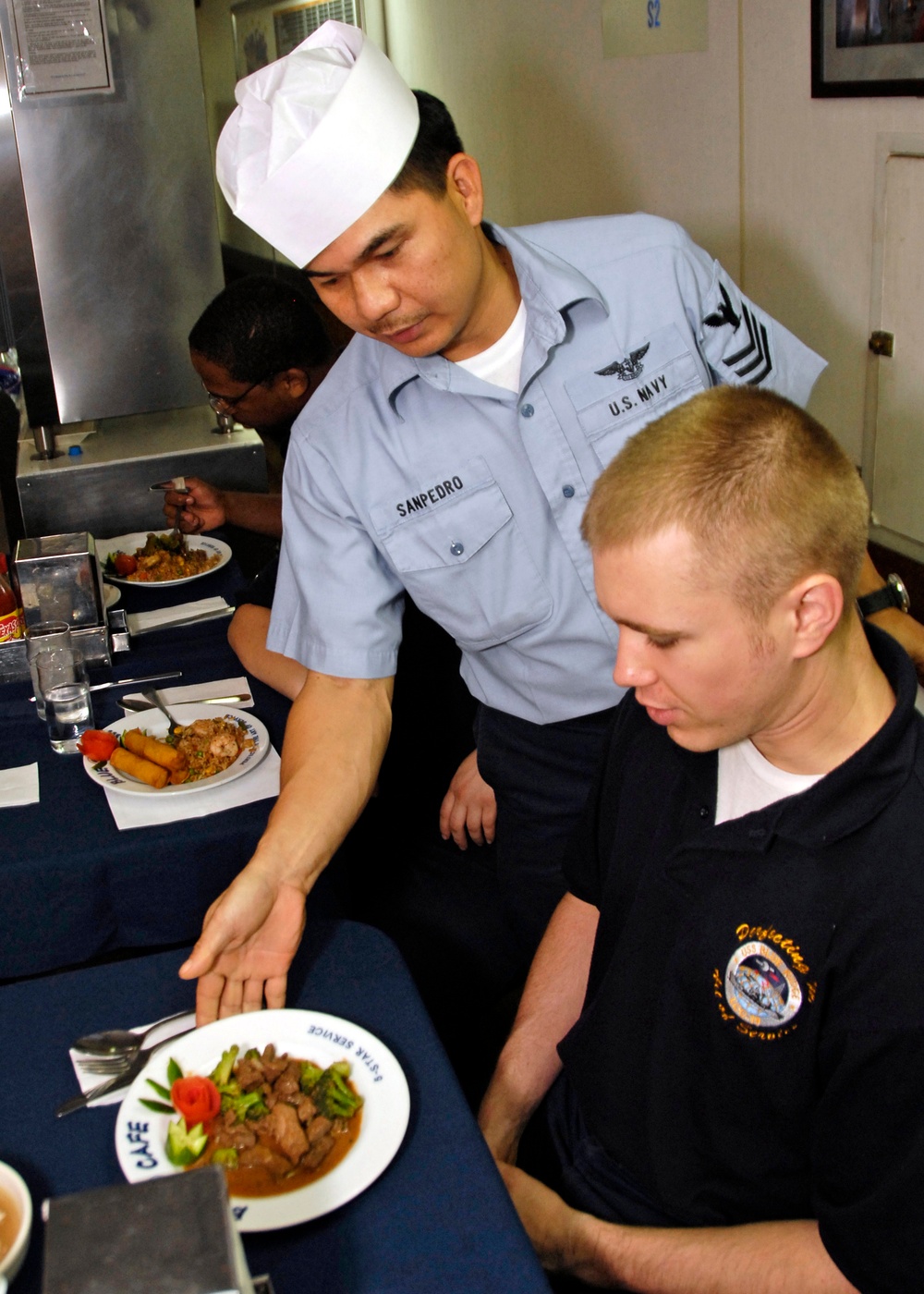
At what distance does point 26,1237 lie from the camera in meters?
0.97

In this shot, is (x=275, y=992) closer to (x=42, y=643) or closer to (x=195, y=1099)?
(x=195, y=1099)

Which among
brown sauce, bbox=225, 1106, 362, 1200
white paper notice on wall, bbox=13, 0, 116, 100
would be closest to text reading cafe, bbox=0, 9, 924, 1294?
brown sauce, bbox=225, 1106, 362, 1200

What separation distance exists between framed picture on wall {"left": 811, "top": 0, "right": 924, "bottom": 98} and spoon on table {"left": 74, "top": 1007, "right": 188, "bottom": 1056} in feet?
7.65

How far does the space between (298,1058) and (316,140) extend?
3.56 feet

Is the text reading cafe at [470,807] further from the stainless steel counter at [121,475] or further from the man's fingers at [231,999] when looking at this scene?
the stainless steel counter at [121,475]

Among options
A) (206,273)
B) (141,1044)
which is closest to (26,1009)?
(141,1044)

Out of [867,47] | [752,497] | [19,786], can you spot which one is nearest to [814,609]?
[752,497]

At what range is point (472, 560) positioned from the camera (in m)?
1.76

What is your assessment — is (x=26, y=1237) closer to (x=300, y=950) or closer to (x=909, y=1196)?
(x=300, y=950)

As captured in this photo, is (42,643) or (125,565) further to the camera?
(125,565)

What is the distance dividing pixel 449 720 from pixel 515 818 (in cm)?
33

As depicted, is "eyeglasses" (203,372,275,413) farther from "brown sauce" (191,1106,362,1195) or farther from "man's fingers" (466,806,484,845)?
"brown sauce" (191,1106,362,1195)

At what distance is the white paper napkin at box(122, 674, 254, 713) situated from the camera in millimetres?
2209

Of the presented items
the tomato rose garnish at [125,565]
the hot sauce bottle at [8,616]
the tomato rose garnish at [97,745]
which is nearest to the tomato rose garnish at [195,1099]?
the tomato rose garnish at [97,745]
